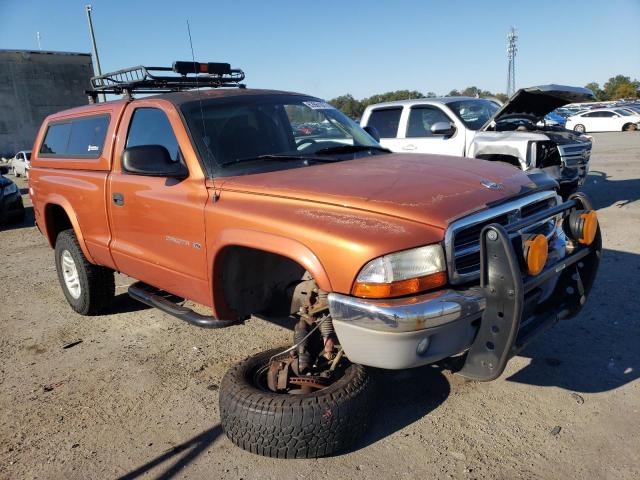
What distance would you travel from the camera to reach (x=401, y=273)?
2.40 m

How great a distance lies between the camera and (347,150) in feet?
12.8

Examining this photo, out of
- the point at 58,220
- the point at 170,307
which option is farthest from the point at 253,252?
the point at 58,220

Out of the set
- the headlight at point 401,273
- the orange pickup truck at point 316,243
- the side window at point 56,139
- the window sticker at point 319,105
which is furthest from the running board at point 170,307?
the window sticker at point 319,105

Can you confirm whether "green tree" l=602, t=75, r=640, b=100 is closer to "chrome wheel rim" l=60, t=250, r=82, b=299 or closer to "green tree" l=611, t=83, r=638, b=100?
"green tree" l=611, t=83, r=638, b=100

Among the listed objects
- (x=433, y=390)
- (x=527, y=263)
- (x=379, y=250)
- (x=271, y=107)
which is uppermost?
(x=271, y=107)

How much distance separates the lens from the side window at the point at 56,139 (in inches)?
200

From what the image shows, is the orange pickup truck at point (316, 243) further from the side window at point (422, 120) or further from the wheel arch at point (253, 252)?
the side window at point (422, 120)

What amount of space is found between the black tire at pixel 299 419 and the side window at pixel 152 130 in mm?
1734

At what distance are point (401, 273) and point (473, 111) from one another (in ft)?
23.9

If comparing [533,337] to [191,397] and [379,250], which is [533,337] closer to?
[379,250]

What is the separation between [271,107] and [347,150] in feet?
2.23

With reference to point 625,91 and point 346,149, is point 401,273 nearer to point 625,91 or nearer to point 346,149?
point 346,149

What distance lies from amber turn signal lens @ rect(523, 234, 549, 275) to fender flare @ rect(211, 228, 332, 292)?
95cm

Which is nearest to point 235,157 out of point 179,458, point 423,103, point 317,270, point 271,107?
point 271,107
